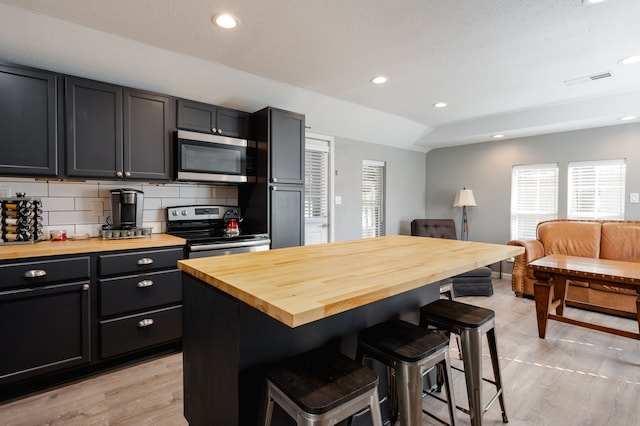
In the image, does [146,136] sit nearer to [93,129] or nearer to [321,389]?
[93,129]

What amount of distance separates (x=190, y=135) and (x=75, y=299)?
159 cm

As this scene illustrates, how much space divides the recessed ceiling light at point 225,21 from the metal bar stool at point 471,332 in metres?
2.19

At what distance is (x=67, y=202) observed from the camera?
275cm

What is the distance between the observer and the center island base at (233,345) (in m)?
1.21

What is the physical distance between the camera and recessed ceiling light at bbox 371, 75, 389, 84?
124 inches

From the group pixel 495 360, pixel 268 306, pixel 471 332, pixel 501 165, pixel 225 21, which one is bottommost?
pixel 495 360

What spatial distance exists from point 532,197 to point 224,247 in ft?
15.4

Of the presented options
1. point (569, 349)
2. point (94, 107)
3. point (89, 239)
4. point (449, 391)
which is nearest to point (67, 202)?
point (89, 239)

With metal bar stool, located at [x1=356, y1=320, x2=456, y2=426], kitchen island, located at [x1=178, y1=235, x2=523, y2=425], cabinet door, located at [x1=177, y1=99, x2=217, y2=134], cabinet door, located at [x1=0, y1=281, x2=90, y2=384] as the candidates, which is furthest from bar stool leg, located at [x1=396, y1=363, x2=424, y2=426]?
cabinet door, located at [x1=177, y1=99, x2=217, y2=134]

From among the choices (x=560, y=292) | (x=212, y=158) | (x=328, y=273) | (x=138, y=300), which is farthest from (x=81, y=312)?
(x=560, y=292)

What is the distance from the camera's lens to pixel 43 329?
2.15 metres

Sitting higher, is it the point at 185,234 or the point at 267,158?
the point at 267,158

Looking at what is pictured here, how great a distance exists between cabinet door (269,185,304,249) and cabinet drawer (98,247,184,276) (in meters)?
0.99

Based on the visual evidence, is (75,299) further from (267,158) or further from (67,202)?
(267,158)
